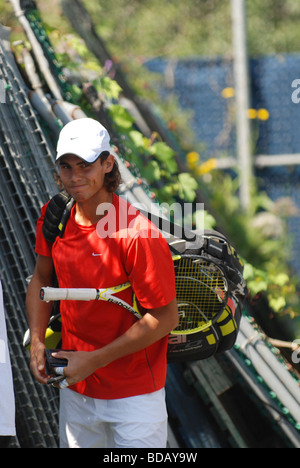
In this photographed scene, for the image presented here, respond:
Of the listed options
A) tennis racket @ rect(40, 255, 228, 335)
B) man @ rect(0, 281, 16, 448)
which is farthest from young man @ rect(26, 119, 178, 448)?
tennis racket @ rect(40, 255, 228, 335)

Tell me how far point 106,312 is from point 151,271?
1.01 ft

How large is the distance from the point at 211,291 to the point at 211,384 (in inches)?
48.7

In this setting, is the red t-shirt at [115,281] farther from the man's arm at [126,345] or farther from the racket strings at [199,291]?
the racket strings at [199,291]

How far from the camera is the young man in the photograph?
2.67 m

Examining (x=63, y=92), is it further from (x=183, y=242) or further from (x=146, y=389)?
(x=146, y=389)

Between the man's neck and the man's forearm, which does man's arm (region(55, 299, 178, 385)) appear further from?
the man's neck

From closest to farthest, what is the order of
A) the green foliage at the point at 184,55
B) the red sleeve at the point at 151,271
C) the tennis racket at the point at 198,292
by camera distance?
the red sleeve at the point at 151,271
the tennis racket at the point at 198,292
the green foliage at the point at 184,55

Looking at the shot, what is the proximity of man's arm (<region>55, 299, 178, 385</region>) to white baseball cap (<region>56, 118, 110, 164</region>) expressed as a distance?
26.9 inches

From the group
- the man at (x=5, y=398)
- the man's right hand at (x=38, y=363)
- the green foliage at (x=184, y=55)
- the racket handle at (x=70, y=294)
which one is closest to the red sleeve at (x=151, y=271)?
the racket handle at (x=70, y=294)

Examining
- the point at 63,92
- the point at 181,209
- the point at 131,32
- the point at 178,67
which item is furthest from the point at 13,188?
the point at 131,32

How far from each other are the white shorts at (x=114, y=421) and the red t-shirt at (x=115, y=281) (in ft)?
0.14

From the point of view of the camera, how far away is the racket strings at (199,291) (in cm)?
309

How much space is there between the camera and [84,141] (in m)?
2.64

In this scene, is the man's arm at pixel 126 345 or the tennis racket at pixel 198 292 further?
the tennis racket at pixel 198 292
